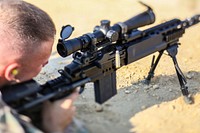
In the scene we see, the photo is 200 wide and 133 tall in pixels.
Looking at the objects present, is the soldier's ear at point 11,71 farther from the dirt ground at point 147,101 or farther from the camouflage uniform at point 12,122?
the dirt ground at point 147,101

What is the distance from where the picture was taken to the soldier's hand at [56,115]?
8.34 ft

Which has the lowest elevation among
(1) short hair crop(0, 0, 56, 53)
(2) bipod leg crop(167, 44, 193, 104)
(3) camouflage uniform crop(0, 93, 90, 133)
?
(2) bipod leg crop(167, 44, 193, 104)

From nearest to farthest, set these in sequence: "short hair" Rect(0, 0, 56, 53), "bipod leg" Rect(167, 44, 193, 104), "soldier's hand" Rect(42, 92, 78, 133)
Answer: "soldier's hand" Rect(42, 92, 78, 133), "short hair" Rect(0, 0, 56, 53), "bipod leg" Rect(167, 44, 193, 104)

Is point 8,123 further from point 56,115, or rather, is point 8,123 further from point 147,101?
point 147,101

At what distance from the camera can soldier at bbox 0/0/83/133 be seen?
101 inches

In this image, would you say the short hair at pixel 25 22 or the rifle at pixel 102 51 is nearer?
the rifle at pixel 102 51

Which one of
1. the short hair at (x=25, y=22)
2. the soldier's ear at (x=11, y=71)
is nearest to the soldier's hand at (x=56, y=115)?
the soldier's ear at (x=11, y=71)

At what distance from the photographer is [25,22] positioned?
2811mm

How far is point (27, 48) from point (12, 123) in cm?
67

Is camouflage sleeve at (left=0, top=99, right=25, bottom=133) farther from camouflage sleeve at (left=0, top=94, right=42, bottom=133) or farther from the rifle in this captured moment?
the rifle

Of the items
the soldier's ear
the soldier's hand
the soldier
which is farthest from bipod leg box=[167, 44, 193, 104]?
the soldier's ear

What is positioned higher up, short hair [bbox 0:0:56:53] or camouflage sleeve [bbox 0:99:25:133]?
short hair [bbox 0:0:56:53]

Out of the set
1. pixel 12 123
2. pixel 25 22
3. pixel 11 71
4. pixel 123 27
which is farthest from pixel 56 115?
pixel 123 27

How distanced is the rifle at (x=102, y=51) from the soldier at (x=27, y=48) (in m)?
0.11
